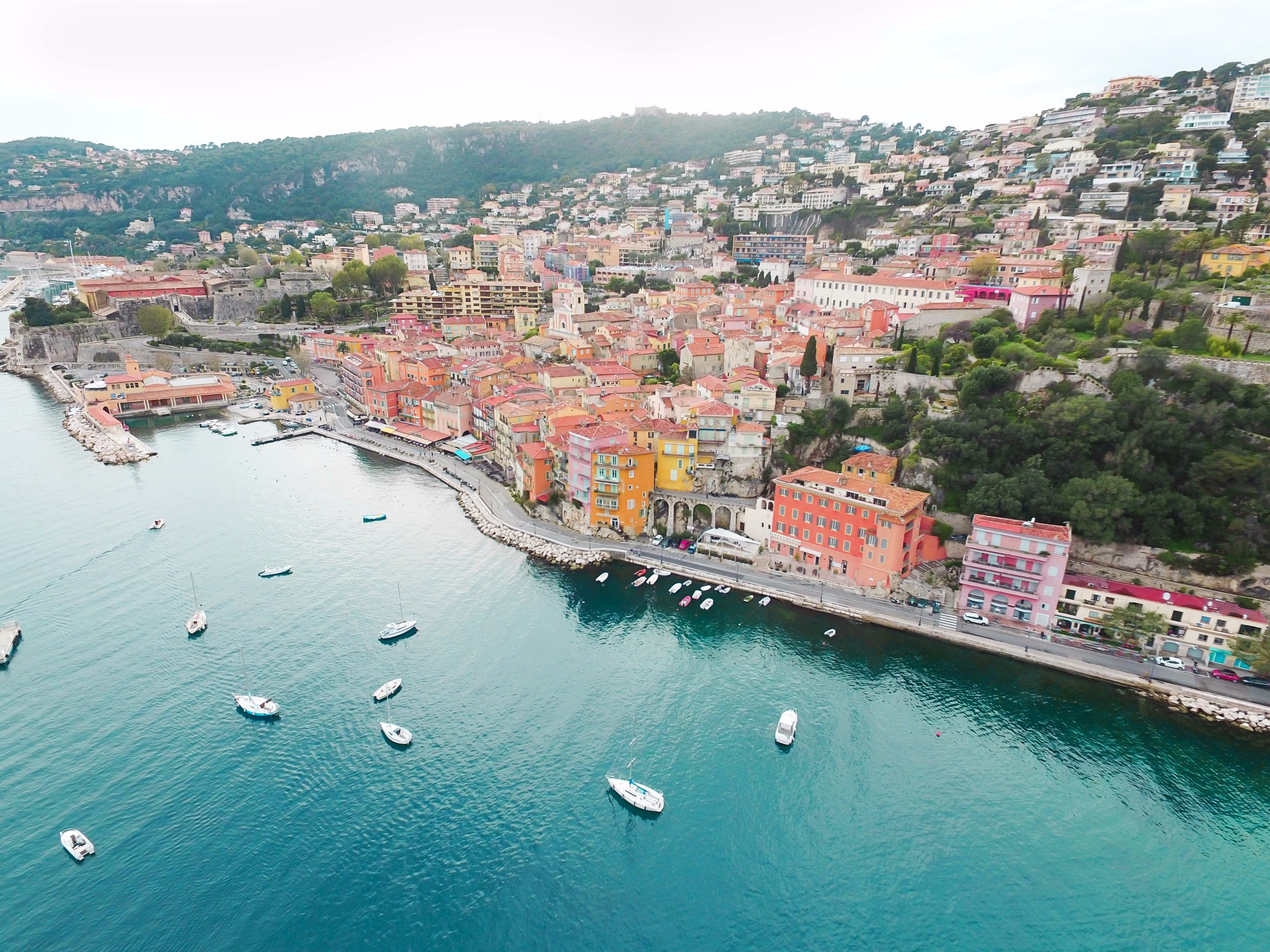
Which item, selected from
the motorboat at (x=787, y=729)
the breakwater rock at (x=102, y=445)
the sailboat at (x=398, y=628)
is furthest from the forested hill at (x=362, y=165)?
the motorboat at (x=787, y=729)

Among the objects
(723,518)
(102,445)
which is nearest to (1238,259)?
(723,518)

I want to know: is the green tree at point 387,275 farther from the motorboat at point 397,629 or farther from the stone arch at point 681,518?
the motorboat at point 397,629

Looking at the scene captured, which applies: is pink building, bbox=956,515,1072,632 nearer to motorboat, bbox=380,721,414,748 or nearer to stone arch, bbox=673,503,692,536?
stone arch, bbox=673,503,692,536

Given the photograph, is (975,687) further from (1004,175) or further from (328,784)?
(1004,175)

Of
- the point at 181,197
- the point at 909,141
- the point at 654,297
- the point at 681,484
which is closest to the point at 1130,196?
the point at 654,297

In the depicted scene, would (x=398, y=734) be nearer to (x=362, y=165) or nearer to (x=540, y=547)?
(x=540, y=547)
